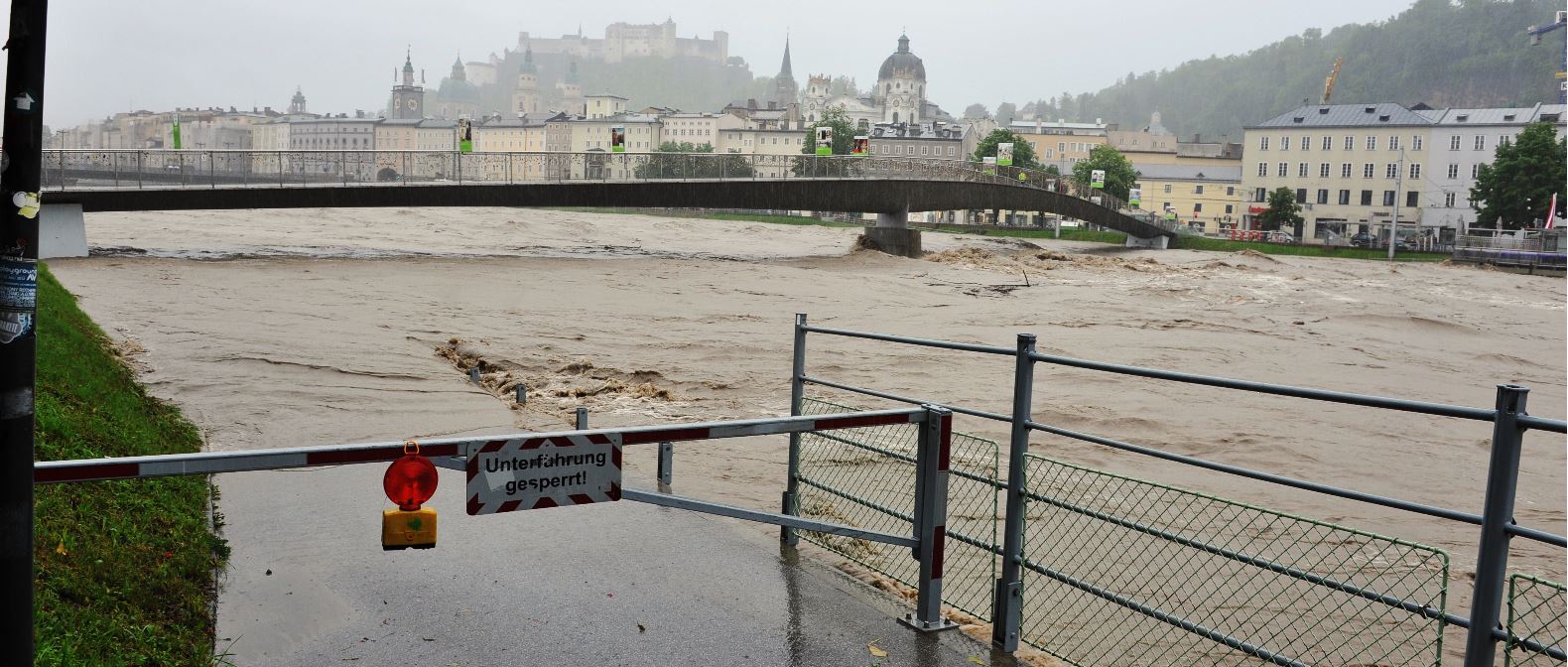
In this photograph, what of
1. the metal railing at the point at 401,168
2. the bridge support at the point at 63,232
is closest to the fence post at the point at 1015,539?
the metal railing at the point at 401,168

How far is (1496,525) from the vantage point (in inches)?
165

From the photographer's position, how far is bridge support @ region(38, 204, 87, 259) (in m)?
33.1

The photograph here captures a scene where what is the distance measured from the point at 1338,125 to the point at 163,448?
115 m

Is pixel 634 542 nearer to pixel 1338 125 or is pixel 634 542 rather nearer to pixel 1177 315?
pixel 1177 315

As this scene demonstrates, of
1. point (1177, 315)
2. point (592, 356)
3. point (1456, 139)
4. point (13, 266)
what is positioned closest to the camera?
point (13, 266)

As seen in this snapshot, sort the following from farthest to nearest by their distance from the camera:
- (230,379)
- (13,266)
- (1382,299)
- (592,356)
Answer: (1382,299) → (592,356) → (230,379) → (13,266)

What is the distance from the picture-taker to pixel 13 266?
326 centimetres

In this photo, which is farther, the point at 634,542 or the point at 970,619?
the point at 634,542

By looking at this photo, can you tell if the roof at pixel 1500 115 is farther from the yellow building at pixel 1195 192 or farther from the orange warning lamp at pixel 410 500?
the orange warning lamp at pixel 410 500

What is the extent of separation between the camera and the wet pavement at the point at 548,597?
18.7 ft

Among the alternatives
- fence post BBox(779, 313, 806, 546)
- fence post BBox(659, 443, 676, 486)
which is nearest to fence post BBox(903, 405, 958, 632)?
fence post BBox(779, 313, 806, 546)

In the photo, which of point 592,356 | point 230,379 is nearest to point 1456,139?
point 592,356

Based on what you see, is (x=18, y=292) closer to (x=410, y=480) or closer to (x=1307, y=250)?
(x=410, y=480)

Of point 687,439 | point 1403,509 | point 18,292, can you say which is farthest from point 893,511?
point 18,292
